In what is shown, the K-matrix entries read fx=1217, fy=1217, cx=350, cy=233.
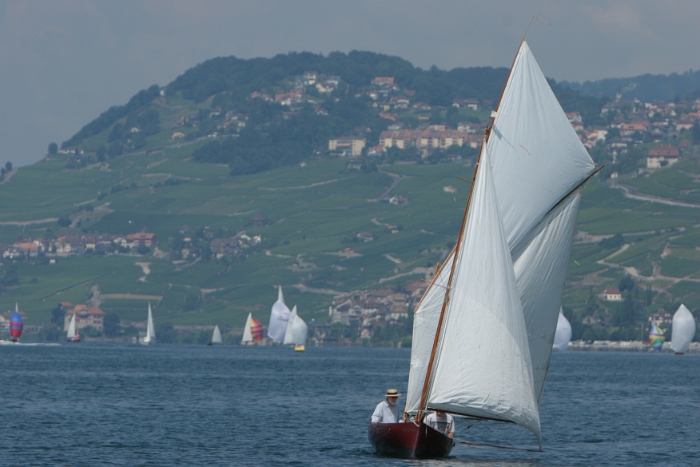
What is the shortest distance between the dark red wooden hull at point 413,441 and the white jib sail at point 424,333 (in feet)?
3.84

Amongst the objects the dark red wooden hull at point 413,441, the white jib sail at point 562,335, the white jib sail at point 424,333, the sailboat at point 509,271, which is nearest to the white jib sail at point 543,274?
the sailboat at point 509,271

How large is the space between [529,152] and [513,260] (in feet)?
10.8

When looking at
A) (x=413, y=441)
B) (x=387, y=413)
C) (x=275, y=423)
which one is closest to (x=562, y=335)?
(x=275, y=423)

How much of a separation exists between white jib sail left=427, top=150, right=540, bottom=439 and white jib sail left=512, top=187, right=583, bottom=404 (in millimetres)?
2175

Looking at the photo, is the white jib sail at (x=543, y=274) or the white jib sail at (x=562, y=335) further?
the white jib sail at (x=562, y=335)

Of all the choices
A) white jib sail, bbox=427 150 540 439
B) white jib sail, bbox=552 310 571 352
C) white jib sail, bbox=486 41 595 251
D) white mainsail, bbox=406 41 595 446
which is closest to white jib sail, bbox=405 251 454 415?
white mainsail, bbox=406 41 595 446

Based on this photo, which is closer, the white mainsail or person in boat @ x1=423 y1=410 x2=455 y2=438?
the white mainsail

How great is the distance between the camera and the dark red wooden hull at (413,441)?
36812mm

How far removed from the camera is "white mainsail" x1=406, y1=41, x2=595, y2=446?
112ft

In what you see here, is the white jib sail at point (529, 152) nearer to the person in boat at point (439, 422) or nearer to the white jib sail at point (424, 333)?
the white jib sail at point (424, 333)

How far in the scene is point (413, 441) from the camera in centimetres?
3709

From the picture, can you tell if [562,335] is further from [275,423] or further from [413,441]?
[413,441]

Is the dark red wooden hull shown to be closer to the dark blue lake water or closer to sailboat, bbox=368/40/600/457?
sailboat, bbox=368/40/600/457

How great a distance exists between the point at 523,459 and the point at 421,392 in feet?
18.5
